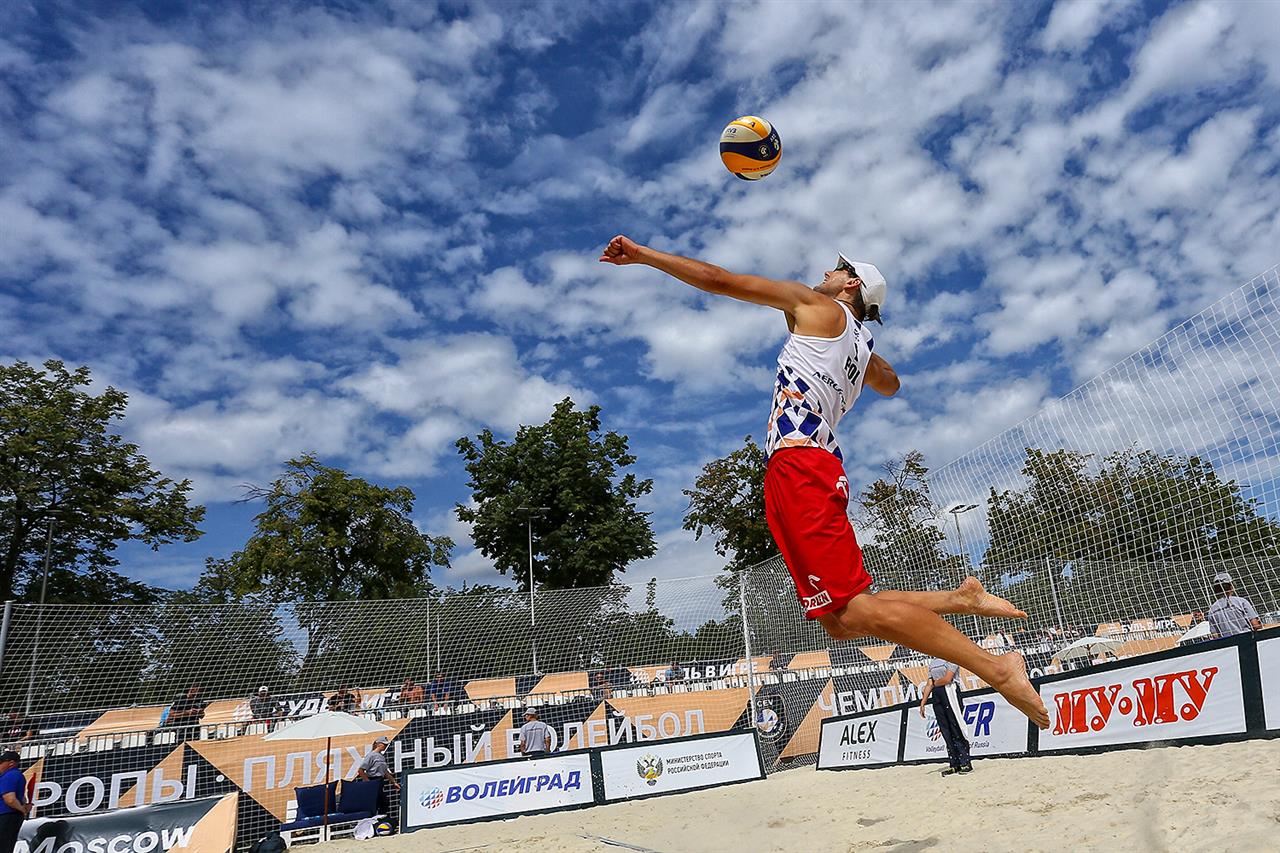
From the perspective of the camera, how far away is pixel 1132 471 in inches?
309

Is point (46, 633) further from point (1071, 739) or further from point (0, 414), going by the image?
point (0, 414)

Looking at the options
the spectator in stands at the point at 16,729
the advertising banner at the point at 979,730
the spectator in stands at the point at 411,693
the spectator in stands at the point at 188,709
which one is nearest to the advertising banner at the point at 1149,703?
the advertising banner at the point at 979,730

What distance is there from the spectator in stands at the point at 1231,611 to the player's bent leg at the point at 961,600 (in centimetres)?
637

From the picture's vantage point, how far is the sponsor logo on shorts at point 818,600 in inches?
126

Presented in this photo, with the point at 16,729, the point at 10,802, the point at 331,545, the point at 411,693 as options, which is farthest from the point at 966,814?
the point at 331,545

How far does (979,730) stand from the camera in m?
9.66

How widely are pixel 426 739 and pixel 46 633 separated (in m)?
4.97

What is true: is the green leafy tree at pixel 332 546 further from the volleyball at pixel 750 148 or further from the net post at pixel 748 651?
the volleyball at pixel 750 148

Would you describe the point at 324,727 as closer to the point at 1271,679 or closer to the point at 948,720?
the point at 948,720

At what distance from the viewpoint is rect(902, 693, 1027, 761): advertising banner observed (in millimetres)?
9039

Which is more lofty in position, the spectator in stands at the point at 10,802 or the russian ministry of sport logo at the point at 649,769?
the spectator in stands at the point at 10,802

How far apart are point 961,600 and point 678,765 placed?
30.1ft

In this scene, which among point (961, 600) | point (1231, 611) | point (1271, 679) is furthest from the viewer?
point (1231, 611)

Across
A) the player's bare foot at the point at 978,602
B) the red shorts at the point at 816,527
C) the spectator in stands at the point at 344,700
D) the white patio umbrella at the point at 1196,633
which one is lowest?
the white patio umbrella at the point at 1196,633
